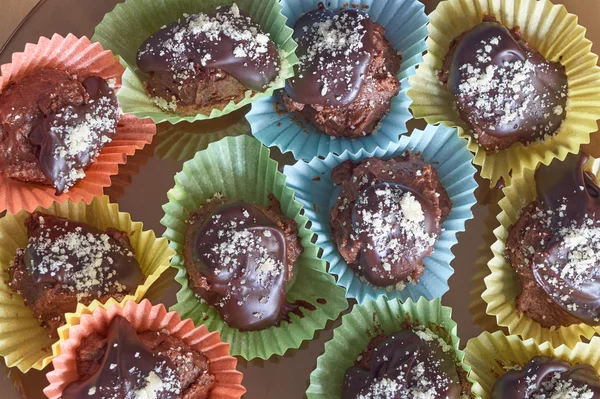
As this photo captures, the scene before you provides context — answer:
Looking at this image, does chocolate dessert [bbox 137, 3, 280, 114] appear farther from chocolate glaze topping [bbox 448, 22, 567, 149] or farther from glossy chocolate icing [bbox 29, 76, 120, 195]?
chocolate glaze topping [bbox 448, 22, 567, 149]

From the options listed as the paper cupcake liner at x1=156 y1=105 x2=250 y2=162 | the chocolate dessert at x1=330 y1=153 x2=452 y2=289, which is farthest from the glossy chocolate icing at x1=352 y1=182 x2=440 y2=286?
the paper cupcake liner at x1=156 y1=105 x2=250 y2=162

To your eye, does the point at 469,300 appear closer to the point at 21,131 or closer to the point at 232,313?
the point at 232,313

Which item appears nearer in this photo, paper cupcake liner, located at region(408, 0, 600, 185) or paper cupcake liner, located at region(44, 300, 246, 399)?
paper cupcake liner, located at region(44, 300, 246, 399)

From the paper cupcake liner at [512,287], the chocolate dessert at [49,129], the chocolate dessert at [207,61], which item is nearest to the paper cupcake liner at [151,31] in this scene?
the chocolate dessert at [207,61]

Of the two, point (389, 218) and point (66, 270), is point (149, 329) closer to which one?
point (66, 270)

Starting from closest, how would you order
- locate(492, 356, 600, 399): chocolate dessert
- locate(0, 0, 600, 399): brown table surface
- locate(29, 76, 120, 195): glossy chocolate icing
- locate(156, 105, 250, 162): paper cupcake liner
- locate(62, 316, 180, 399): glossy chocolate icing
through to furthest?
locate(62, 316, 180, 399): glossy chocolate icing
locate(492, 356, 600, 399): chocolate dessert
locate(29, 76, 120, 195): glossy chocolate icing
locate(0, 0, 600, 399): brown table surface
locate(156, 105, 250, 162): paper cupcake liner

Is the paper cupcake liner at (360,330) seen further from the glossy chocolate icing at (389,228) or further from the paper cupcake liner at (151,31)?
the paper cupcake liner at (151,31)
